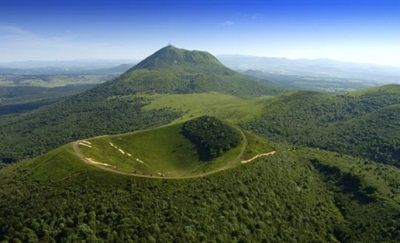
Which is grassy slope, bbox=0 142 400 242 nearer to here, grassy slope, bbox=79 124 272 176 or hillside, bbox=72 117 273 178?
hillside, bbox=72 117 273 178

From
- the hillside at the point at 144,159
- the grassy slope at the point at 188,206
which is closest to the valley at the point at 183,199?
the grassy slope at the point at 188,206

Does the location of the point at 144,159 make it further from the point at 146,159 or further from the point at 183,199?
the point at 183,199

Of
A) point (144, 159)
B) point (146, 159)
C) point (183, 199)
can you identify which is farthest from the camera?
point (146, 159)

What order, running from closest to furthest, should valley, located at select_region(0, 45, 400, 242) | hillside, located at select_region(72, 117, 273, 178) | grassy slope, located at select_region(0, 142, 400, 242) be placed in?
1. grassy slope, located at select_region(0, 142, 400, 242)
2. valley, located at select_region(0, 45, 400, 242)
3. hillside, located at select_region(72, 117, 273, 178)

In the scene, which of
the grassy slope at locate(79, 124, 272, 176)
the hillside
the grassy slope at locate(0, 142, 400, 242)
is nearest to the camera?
the grassy slope at locate(0, 142, 400, 242)

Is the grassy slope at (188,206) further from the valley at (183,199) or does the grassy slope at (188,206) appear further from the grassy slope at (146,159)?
the grassy slope at (146,159)

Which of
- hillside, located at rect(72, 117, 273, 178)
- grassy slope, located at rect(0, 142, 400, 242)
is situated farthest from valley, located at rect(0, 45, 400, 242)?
hillside, located at rect(72, 117, 273, 178)

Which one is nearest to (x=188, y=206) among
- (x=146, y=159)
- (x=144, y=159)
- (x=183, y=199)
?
(x=183, y=199)

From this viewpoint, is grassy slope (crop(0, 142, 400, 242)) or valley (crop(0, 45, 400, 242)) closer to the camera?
grassy slope (crop(0, 142, 400, 242))
